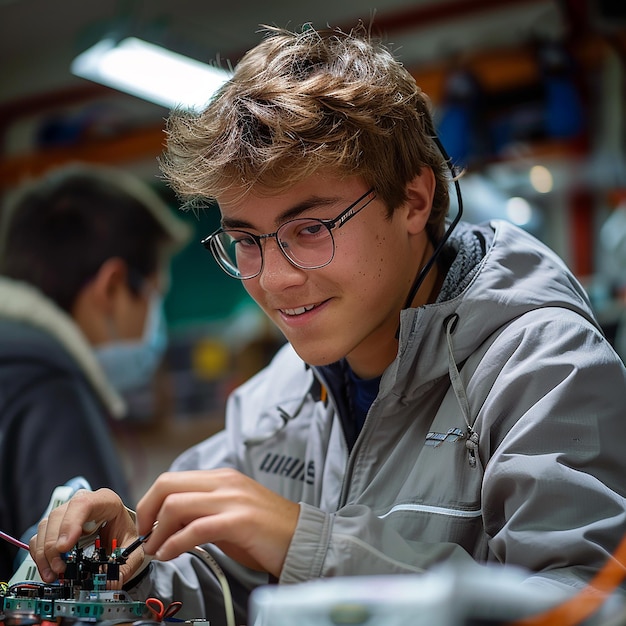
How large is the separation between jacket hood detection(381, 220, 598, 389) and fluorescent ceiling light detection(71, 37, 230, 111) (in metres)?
2.52

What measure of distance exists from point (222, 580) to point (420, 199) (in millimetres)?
654

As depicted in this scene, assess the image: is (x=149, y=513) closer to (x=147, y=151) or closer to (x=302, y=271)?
(x=302, y=271)

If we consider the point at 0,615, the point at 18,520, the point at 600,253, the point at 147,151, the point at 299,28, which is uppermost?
the point at 147,151

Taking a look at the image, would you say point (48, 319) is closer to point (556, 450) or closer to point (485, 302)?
point (485, 302)

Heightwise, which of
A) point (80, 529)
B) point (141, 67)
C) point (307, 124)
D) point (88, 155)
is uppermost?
point (141, 67)

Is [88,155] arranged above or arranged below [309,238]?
above

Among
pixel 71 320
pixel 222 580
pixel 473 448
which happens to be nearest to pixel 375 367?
pixel 473 448

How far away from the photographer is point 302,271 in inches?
49.1

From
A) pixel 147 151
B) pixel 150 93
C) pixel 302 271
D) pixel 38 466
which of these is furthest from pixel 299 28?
pixel 147 151

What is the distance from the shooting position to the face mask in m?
2.90

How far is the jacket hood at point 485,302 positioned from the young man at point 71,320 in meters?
1.07

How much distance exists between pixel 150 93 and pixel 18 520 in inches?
98.0

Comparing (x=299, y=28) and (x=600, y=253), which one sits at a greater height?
(x=299, y=28)

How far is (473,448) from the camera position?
114 centimetres
